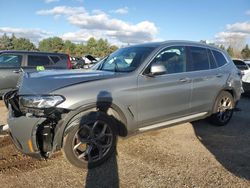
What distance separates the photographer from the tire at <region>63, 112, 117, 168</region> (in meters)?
4.03

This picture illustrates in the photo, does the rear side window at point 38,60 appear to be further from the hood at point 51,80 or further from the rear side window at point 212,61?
the rear side window at point 212,61

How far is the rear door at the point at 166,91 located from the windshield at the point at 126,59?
0.20m

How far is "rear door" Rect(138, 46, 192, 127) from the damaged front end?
4.41ft

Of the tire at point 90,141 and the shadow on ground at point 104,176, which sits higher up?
the tire at point 90,141

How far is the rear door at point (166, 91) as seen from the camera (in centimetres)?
471

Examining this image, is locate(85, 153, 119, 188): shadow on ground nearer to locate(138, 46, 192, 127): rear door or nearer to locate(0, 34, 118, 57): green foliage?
locate(138, 46, 192, 127): rear door

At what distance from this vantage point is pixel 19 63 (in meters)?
9.73

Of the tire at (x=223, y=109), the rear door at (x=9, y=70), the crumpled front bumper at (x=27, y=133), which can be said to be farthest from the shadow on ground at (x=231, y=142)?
the rear door at (x=9, y=70)

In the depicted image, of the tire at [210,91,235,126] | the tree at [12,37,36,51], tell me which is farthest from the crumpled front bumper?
the tree at [12,37,36,51]

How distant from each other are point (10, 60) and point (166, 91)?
6.47 metres

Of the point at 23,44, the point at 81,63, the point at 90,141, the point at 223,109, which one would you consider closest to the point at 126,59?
the point at 90,141

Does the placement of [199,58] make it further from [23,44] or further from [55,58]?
[23,44]

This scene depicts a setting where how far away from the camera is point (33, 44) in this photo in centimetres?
7806

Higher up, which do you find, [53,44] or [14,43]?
[53,44]
